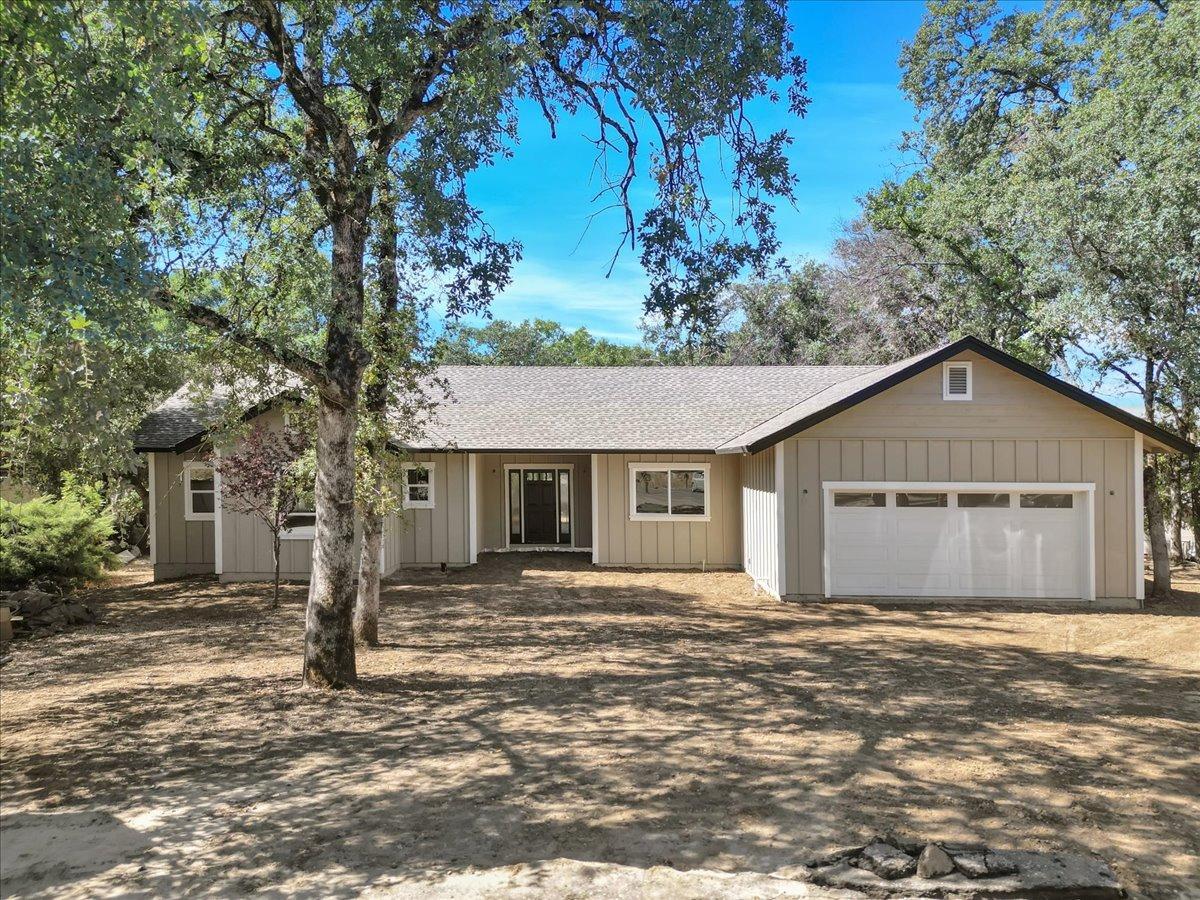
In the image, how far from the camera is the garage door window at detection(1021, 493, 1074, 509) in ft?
40.3

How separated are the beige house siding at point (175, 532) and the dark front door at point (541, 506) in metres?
6.68

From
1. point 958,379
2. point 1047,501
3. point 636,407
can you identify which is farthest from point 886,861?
point 636,407

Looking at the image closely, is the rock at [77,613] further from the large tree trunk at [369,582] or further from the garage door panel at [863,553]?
the garage door panel at [863,553]

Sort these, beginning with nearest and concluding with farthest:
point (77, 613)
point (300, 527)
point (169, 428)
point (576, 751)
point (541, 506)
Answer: point (576, 751) < point (77, 613) < point (300, 527) < point (169, 428) < point (541, 506)

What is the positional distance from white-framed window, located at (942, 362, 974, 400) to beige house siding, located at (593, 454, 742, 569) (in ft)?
16.3

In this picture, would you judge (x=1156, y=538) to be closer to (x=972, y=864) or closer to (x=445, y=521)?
(x=972, y=864)

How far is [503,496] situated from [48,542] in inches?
341

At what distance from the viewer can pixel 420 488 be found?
16.5 meters

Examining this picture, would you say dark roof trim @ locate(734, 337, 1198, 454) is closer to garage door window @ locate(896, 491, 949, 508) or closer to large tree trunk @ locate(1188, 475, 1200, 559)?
garage door window @ locate(896, 491, 949, 508)

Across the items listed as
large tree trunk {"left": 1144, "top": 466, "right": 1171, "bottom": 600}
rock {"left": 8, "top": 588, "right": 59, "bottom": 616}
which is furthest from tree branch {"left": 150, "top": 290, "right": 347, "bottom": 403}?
large tree trunk {"left": 1144, "top": 466, "right": 1171, "bottom": 600}

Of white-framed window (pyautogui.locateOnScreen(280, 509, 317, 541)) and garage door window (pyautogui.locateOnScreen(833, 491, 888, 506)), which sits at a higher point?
garage door window (pyautogui.locateOnScreen(833, 491, 888, 506))

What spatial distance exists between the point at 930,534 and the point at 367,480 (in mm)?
8623

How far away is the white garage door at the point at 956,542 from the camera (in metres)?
12.3

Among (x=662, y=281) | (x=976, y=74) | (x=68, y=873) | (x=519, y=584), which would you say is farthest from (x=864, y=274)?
(x=68, y=873)
